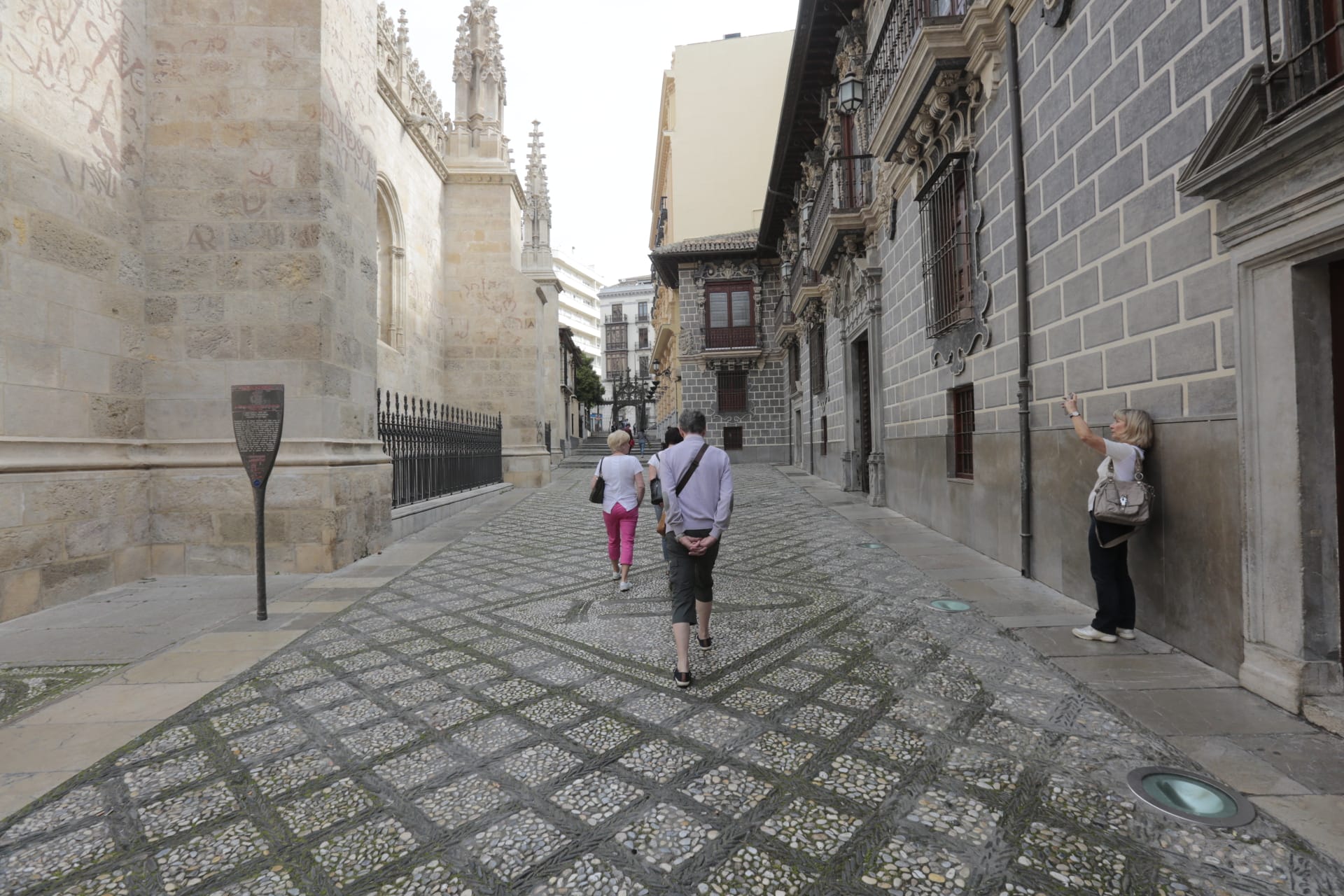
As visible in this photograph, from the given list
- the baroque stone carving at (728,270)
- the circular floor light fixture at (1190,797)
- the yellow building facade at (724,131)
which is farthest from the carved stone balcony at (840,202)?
the yellow building facade at (724,131)

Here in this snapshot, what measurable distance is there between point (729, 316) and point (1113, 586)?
22761 millimetres

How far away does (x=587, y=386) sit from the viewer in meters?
51.8

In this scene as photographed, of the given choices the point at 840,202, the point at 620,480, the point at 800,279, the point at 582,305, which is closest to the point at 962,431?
the point at 620,480

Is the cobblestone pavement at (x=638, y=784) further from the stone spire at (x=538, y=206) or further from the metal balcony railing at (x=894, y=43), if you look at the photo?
the stone spire at (x=538, y=206)

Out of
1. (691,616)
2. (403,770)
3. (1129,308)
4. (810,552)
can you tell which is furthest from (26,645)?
(1129,308)

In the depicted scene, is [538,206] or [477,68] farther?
[538,206]

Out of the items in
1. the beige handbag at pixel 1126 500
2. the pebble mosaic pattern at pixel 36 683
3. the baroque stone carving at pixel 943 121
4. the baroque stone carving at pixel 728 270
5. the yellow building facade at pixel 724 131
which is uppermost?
the yellow building facade at pixel 724 131

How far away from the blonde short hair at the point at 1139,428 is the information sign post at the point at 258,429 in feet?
18.2

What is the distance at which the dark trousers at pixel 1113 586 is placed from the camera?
11.8 feet

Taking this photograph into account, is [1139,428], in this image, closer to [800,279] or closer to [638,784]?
[638,784]

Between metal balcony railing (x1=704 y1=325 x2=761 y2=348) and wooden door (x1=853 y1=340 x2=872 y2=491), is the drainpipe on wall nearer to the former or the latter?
wooden door (x1=853 y1=340 x2=872 y2=491)

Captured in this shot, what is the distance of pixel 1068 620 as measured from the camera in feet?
13.3

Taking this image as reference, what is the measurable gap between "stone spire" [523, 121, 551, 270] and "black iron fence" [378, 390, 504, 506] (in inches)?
236

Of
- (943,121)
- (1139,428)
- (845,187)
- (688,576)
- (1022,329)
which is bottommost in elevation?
(688,576)
